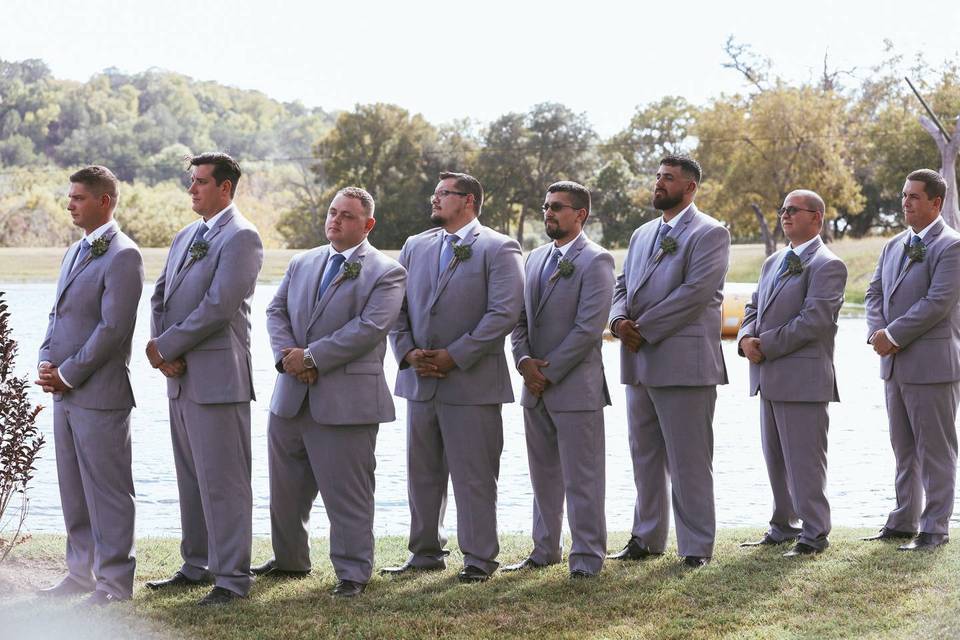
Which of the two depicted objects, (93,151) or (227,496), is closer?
(227,496)

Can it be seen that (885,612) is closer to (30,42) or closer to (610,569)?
(610,569)

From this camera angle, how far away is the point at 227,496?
21.8 feet

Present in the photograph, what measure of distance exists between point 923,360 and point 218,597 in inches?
175

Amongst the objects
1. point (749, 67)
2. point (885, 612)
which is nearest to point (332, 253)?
point (885, 612)

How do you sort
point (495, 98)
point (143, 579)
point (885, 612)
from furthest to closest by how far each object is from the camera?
point (495, 98) → point (143, 579) → point (885, 612)

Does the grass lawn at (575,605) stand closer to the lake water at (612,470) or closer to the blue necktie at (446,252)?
the lake water at (612,470)

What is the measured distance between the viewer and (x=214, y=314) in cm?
642

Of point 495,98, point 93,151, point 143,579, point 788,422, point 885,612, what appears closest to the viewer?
point 885,612

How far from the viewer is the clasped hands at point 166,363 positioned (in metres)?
6.50

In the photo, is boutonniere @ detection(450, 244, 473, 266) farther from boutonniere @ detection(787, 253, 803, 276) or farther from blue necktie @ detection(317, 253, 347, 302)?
boutonniere @ detection(787, 253, 803, 276)

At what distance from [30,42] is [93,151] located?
13869 mm

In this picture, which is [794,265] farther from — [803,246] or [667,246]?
[667,246]

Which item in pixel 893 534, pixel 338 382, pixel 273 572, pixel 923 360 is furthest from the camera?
pixel 893 534

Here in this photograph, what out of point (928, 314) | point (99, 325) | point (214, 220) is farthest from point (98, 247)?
point (928, 314)
